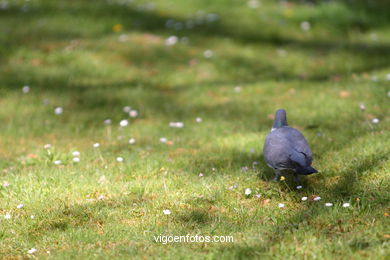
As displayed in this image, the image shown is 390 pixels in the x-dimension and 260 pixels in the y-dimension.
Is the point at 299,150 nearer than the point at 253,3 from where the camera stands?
Yes

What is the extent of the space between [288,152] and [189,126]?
309 centimetres

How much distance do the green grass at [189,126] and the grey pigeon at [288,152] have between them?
371mm

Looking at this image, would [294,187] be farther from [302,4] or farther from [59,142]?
[302,4]


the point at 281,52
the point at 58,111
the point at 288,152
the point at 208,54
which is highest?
the point at 288,152

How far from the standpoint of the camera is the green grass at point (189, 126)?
3.94 metres

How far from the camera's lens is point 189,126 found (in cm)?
713

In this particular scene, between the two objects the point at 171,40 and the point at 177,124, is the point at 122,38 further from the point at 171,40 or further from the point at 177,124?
the point at 177,124

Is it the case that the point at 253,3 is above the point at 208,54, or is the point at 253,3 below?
above

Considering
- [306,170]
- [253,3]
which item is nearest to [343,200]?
[306,170]

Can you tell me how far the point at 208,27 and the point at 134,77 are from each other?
2.90 metres

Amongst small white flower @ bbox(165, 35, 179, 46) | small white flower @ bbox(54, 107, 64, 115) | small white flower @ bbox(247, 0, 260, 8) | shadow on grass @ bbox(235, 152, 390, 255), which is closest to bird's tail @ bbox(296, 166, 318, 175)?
shadow on grass @ bbox(235, 152, 390, 255)

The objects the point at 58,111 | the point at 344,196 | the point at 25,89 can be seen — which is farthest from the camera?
the point at 25,89

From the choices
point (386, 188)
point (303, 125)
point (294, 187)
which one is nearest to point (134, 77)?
point (303, 125)

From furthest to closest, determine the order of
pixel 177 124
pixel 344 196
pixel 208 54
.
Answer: pixel 208 54 < pixel 177 124 < pixel 344 196
